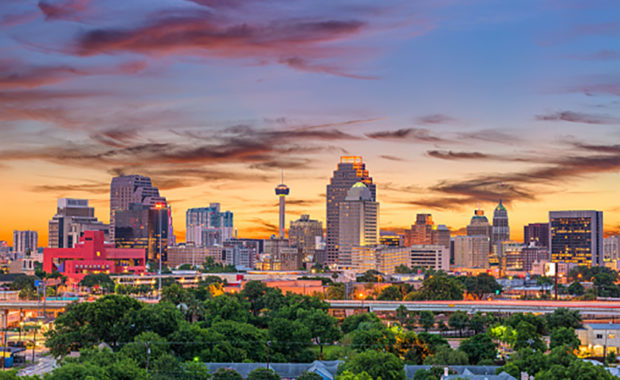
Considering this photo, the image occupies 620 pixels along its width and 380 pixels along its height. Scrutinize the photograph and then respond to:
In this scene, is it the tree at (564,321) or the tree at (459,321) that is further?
the tree at (459,321)

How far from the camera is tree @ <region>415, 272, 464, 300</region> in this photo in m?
152

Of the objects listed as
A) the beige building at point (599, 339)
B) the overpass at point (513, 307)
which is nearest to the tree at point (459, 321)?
the overpass at point (513, 307)

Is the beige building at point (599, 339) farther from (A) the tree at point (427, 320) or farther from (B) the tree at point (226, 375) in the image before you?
(B) the tree at point (226, 375)

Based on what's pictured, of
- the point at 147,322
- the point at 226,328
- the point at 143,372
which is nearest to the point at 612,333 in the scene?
the point at 226,328

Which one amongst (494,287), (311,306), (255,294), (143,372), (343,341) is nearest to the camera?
(143,372)

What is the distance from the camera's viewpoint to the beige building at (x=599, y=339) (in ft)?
319

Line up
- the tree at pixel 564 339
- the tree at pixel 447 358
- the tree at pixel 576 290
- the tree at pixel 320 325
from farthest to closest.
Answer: the tree at pixel 576 290, the tree at pixel 320 325, the tree at pixel 564 339, the tree at pixel 447 358

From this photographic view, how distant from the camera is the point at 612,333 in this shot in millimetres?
97812

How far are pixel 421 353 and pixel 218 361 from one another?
884 inches

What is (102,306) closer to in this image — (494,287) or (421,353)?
(421,353)

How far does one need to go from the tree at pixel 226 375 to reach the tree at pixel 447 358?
21.4 m

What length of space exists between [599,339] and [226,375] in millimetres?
54645

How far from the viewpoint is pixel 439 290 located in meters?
155

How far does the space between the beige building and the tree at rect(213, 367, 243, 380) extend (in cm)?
4959
